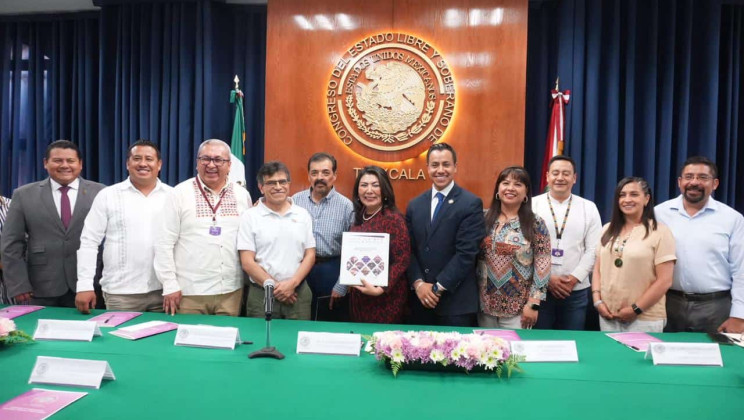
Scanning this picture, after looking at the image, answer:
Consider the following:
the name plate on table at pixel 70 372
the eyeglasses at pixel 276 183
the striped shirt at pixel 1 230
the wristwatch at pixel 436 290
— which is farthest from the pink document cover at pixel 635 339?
the striped shirt at pixel 1 230

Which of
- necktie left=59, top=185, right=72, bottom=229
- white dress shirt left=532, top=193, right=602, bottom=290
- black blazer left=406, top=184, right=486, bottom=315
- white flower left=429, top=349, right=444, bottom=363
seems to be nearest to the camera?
white flower left=429, top=349, right=444, bottom=363

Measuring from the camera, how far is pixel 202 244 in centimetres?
265

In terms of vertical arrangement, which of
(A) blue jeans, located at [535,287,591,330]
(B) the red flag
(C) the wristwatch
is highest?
(B) the red flag

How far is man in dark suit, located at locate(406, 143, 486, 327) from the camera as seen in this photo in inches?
101

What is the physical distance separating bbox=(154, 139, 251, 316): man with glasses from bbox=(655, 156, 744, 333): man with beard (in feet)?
8.95

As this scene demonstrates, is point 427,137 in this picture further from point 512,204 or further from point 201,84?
point 201,84

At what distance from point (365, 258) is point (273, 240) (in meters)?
0.57

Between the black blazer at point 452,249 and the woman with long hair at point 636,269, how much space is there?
76 centimetres

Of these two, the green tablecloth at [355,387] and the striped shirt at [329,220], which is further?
the striped shirt at [329,220]

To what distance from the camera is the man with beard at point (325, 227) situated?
10.1 feet

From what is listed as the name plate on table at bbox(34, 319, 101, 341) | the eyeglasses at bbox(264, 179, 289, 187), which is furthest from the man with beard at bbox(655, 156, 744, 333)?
the name plate on table at bbox(34, 319, 101, 341)

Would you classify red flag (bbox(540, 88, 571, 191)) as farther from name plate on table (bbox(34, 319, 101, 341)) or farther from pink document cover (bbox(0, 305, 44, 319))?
pink document cover (bbox(0, 305, 44, 319))

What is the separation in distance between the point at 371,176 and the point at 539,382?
1499 millimetres

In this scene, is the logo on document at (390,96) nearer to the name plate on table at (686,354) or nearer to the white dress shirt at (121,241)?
the white dress shirt at (121,241)
